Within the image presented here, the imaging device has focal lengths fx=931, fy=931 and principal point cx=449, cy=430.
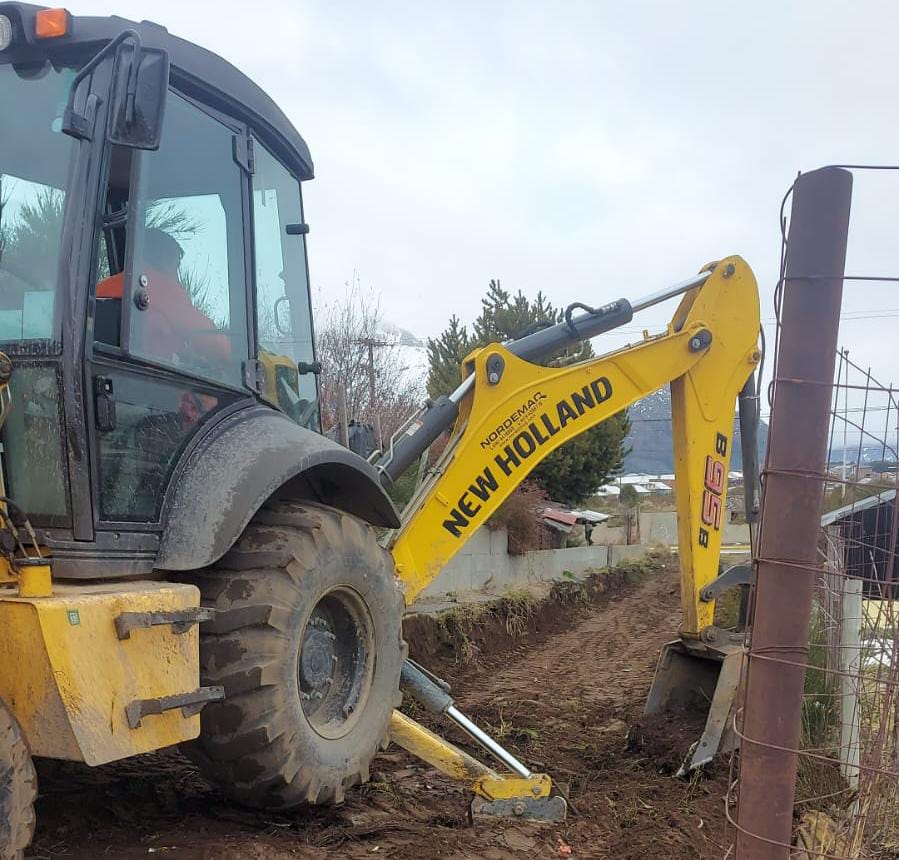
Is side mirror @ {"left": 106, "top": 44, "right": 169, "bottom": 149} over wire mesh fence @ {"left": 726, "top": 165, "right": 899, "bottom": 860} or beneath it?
over

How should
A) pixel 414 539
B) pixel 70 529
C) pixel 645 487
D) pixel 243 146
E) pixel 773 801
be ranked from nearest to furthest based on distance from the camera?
pixel 773 801 → pixel 70 529 → pixel 243 146 → pixel 414 539 → pixel 645 487

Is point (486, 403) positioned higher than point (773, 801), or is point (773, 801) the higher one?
point (486, 403)

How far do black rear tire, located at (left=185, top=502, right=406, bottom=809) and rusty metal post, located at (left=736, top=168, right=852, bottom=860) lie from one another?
1.70 meters

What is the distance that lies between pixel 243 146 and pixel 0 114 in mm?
951

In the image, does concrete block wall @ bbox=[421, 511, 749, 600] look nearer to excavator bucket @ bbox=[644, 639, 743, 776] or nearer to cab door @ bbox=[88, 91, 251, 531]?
excavator bucket @ bbox=[644, 639, 743, 776]

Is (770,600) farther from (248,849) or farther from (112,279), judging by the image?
(112,279)

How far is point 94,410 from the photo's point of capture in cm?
299

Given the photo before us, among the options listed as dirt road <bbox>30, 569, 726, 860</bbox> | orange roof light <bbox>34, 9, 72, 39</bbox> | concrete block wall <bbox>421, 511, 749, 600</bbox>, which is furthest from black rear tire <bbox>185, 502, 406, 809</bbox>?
concrete block wall <bbox>421, 511, 749, 600</bbox>

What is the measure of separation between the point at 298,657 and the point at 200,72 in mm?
2229

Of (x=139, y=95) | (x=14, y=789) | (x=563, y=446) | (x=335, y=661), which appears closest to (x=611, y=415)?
(x=335, y=661)

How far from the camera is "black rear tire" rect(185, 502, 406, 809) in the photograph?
10.7ft

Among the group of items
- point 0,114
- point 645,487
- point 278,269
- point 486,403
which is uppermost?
point 0,114

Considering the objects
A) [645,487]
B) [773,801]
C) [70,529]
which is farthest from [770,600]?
[645,487]

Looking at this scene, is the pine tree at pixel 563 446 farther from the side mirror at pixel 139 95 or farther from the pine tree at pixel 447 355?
the side mirror at pixel 139 95
